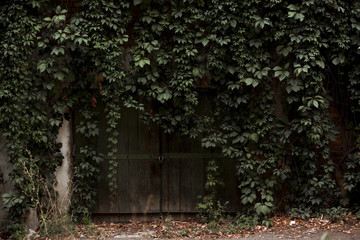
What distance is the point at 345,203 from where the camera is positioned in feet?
21.0

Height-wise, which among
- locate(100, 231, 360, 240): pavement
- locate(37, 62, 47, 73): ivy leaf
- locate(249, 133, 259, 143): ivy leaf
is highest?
locate(37, 62, 47, 73): ivy leaf

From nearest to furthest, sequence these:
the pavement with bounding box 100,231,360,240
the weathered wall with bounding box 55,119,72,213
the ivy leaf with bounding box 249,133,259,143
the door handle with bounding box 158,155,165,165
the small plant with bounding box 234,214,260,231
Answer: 1. the pavement with bounding box 100,231,360,240
2. the small plant with bounding box 234,214,260,231
3. the ivy leaf with bounding box 249,133,259,143
4. the weathered wall with bounding box 55,119,72,213
5. the door handle with bounding box 158,155,165,165

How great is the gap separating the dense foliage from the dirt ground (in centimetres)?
29

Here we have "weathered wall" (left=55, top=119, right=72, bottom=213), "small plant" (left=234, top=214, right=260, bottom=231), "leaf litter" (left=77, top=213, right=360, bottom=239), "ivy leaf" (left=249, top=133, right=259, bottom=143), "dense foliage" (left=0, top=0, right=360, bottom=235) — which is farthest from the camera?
"weathered wall" (left=55, top=119, right=72, bottom=213)

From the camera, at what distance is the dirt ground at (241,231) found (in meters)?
5.64

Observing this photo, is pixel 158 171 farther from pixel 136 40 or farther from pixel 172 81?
pixel 136 40

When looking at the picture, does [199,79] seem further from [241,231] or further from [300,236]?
[300,236]

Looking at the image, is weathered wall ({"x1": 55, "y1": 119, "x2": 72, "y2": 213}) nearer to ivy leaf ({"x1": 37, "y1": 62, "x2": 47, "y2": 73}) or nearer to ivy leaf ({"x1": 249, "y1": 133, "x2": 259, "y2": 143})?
ivy leaf ({"x1": 37, "y1": 62, "x2": 47, "y2": 73})

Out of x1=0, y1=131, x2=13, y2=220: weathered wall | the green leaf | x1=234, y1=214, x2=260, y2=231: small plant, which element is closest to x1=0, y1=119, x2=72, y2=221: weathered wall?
x1=0, y1=131, x2=13, y2=220: weathered wall

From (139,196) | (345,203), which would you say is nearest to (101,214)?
(139,196)

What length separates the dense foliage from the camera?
5953 millimetres

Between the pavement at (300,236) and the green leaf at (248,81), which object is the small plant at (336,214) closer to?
the pavement at (300,236)

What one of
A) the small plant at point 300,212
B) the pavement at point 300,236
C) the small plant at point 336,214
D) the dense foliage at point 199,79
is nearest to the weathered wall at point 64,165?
the dense foliage at point 199,79

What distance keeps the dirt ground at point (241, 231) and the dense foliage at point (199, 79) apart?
0.29 meters
